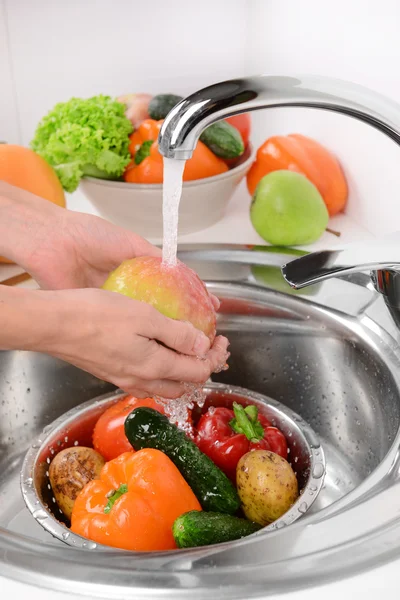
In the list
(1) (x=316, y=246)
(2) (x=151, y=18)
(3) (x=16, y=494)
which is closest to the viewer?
(3) (x=16, y=494)

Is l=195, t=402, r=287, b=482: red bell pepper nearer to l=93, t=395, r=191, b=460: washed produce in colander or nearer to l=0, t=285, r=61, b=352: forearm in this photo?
l=93, t=395, r=191, b=460: washed produce in colander

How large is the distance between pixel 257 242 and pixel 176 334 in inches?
19.5

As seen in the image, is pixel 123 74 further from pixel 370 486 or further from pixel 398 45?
pixel 370 486

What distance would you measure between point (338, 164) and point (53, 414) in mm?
674

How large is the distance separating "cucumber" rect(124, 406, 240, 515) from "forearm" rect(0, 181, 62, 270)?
0.27 m

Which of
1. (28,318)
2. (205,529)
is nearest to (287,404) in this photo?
(205,529)

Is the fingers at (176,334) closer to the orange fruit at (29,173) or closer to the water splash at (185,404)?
the water splash at (185,404)

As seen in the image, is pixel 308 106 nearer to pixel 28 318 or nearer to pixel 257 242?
pixel 28 318

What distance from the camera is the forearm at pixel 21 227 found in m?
0.99

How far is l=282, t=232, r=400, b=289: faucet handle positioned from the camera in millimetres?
762

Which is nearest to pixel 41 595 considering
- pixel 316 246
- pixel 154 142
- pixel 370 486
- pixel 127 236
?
pixel 370 486

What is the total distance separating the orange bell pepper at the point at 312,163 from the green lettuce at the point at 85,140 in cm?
27

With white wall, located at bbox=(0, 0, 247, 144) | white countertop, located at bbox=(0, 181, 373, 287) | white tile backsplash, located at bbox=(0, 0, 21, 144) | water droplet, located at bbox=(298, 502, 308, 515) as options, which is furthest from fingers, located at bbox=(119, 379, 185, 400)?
white tile backsplash, located at bbox=(0, 0, 21, 144)

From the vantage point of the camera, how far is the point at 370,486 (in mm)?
706
